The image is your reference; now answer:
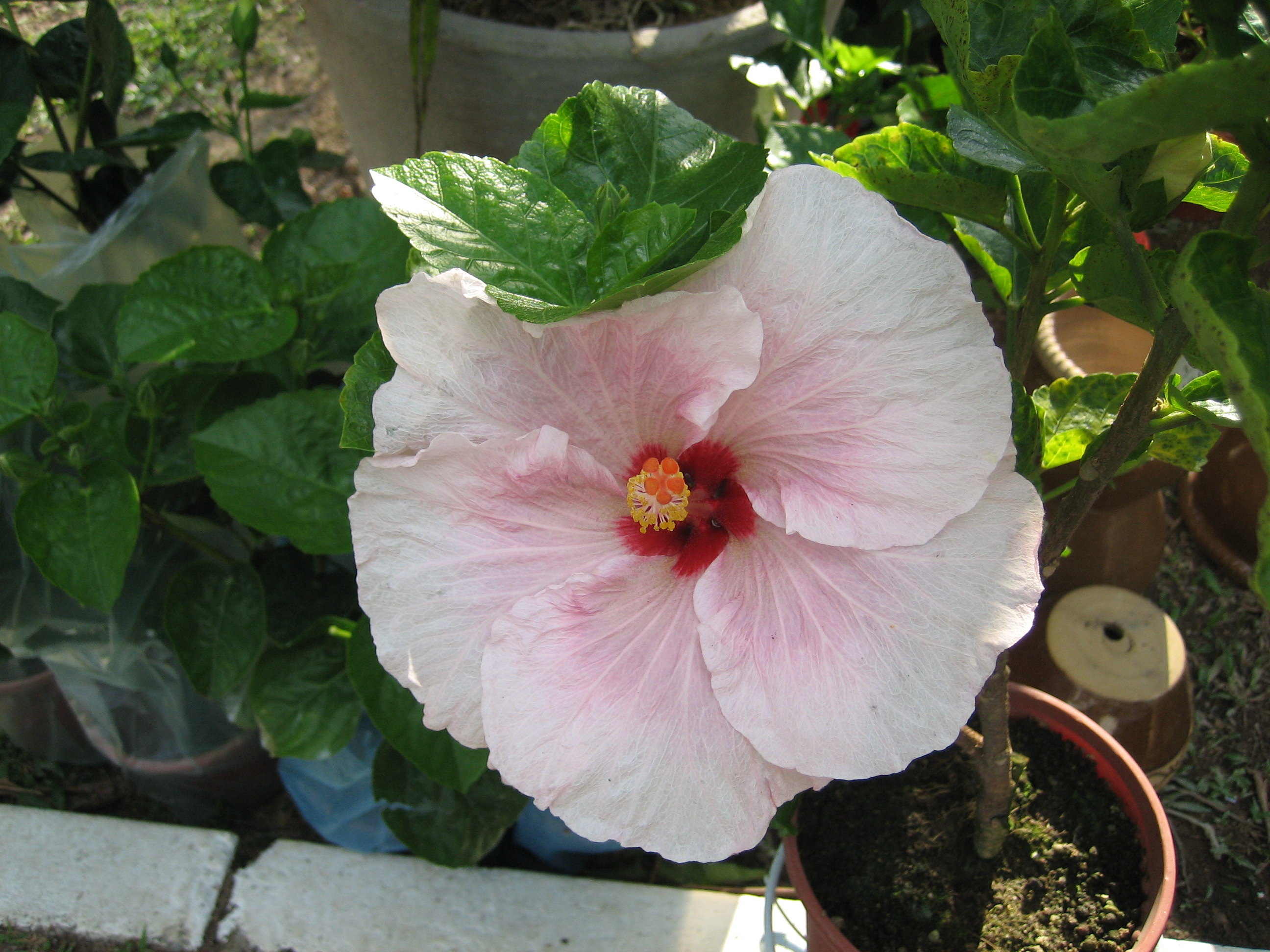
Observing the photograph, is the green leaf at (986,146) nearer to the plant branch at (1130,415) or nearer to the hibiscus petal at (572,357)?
the plant branch at (1130,415)

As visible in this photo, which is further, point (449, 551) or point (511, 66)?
point (511, 66)

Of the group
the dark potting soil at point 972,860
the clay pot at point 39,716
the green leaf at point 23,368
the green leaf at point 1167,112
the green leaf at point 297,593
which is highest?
the green leaf at point 1167,112

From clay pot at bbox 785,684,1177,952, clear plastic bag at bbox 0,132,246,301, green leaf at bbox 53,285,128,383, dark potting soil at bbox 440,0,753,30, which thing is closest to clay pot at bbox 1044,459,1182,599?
clay pot at bbox 785,684,1177,952

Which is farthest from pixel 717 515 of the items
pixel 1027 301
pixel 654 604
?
pixel 1027 301

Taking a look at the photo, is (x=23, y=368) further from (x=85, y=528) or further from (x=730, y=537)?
(x=730, y=537)

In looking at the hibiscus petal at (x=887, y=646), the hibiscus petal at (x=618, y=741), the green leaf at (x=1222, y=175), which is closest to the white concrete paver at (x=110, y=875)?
the hibiscus petal at (x=618, y=741)

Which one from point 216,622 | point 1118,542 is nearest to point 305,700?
point 216,622
